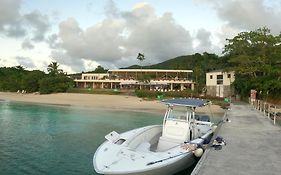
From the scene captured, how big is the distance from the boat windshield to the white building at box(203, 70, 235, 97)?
4244 cm

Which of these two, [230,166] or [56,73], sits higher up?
[56,73]

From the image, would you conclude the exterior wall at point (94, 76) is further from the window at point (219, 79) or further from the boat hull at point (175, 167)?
the boat hull at point (175, 167)

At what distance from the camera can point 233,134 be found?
16359 millimetres

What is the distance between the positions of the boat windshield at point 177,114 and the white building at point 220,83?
139 feet

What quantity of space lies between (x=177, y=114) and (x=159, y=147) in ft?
6.15

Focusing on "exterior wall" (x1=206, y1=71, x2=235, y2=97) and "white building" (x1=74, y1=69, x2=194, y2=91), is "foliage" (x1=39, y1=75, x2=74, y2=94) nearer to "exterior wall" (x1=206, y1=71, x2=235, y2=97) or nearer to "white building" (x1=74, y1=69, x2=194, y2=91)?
"white building" (x1=74, y1=69, x2=194, y2=91)

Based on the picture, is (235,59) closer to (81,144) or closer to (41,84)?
(81,144)

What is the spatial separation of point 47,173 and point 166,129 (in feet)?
18.6

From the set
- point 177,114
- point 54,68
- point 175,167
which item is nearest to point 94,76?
point 54,68

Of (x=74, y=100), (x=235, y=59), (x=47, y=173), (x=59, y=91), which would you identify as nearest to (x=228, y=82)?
(x=235, y=59)

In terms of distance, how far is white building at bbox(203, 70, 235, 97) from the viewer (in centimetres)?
5706

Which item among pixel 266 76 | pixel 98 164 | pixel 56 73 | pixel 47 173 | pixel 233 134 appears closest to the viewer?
pixel 98 164

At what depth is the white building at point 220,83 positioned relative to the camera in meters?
57.1

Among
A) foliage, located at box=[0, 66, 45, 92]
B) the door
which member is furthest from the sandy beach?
foliage, located at box=[0, 66, 45, 92]
